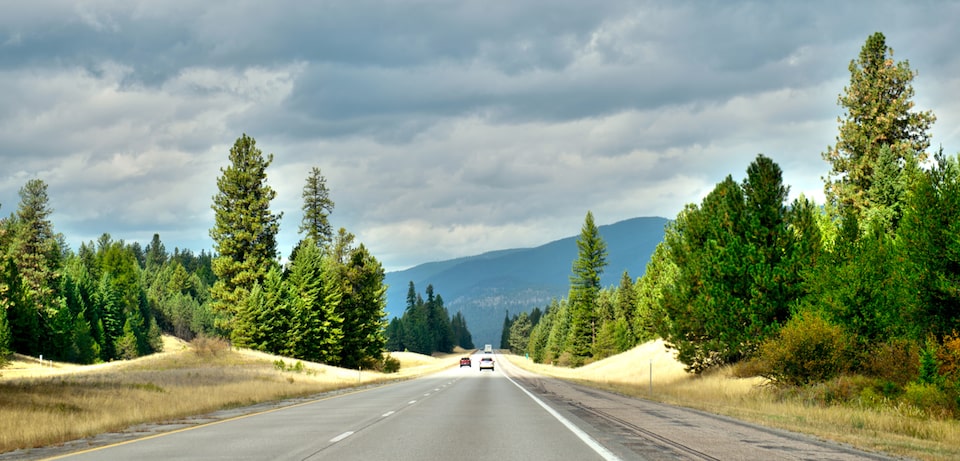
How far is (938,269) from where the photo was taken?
2280 centimetres

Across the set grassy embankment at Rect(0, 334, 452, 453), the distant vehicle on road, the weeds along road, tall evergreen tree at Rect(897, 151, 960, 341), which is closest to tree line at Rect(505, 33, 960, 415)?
tall evergreen tree at Rect(897, 151, 960, 341)

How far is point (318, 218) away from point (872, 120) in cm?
6511

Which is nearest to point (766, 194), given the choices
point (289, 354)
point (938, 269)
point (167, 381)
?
point (938, 269)

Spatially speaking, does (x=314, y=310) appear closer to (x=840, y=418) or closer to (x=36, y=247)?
(x=36, y=247)

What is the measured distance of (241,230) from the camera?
7100 centimetres

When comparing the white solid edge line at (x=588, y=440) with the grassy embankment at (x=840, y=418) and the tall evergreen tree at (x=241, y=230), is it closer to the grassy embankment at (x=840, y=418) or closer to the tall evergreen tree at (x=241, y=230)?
the grassy embankment at (x=840, y=418)

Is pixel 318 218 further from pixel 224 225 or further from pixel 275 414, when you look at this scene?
pixel 275 414

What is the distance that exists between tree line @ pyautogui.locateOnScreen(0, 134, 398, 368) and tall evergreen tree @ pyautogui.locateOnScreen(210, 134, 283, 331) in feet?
0.32

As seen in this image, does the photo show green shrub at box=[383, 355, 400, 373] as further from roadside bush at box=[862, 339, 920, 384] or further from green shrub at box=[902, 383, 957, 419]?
green shrub at box=[902, 383, 957, 419]

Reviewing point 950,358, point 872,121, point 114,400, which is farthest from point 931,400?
point 872,121

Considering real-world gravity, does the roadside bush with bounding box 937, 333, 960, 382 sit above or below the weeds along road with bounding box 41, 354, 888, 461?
above

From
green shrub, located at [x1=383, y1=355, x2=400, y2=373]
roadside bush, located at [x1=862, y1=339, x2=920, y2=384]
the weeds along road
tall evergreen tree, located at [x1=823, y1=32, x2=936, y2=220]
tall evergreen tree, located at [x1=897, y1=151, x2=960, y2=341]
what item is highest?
tall evergreen tree, located at [x1=823, y1=32, x2=936, y2=220]

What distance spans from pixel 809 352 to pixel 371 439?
66.0ft

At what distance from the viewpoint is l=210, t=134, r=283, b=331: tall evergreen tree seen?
70.4m
